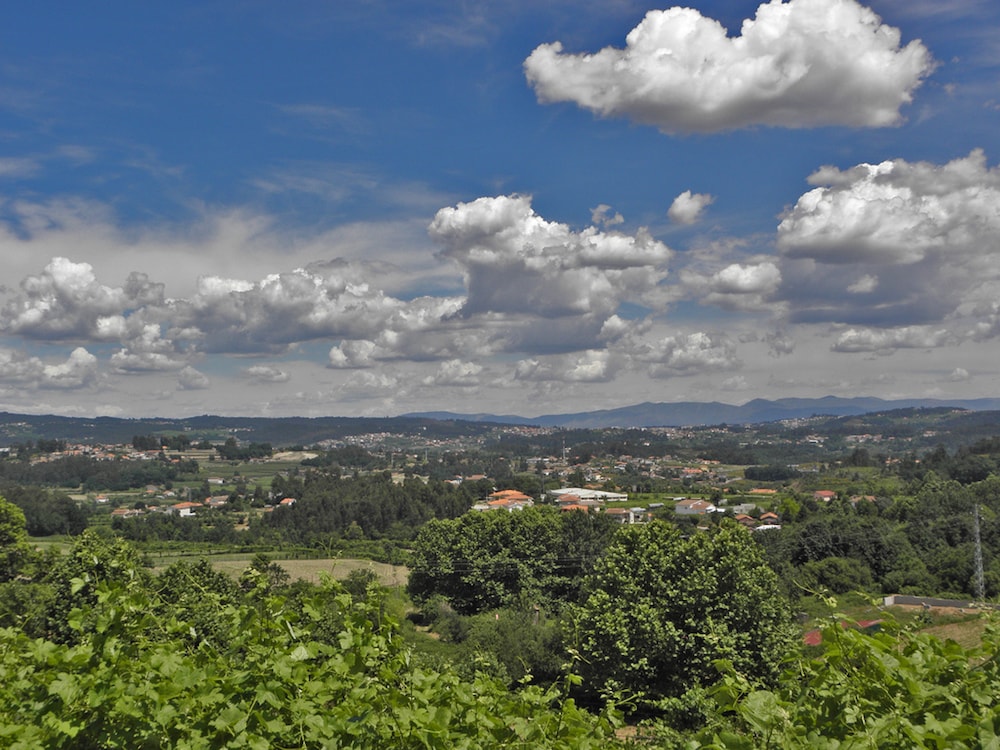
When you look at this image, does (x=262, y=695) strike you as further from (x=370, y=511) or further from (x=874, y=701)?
(x=370, y=511)

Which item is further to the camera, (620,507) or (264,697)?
(620,507)

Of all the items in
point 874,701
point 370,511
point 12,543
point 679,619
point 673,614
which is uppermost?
point 874,701

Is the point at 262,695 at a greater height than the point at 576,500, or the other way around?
the point at 262,695

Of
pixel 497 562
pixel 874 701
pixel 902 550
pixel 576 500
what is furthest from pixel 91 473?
pixel 874 701

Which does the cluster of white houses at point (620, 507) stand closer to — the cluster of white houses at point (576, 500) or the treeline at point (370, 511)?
the cluster of white houses at point (576, 500)

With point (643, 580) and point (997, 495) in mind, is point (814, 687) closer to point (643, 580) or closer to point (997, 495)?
point (643, 580)

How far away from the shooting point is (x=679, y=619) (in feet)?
72.5

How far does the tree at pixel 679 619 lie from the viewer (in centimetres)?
2103

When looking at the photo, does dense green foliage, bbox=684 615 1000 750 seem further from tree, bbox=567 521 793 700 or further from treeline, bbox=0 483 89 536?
treeline, bbox=0 483 89 536

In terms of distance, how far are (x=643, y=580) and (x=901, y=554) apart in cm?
4115

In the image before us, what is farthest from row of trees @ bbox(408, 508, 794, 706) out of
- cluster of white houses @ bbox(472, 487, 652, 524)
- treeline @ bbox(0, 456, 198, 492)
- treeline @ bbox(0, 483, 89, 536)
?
treeline @ bbox(0, 456, 198, 492)

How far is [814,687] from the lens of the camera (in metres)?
3.22

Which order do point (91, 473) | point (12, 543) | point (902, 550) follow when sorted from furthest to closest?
point (91, 473), point (902, 550), point (12, 543)

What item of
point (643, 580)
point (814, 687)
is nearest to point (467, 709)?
point (814, 687)
